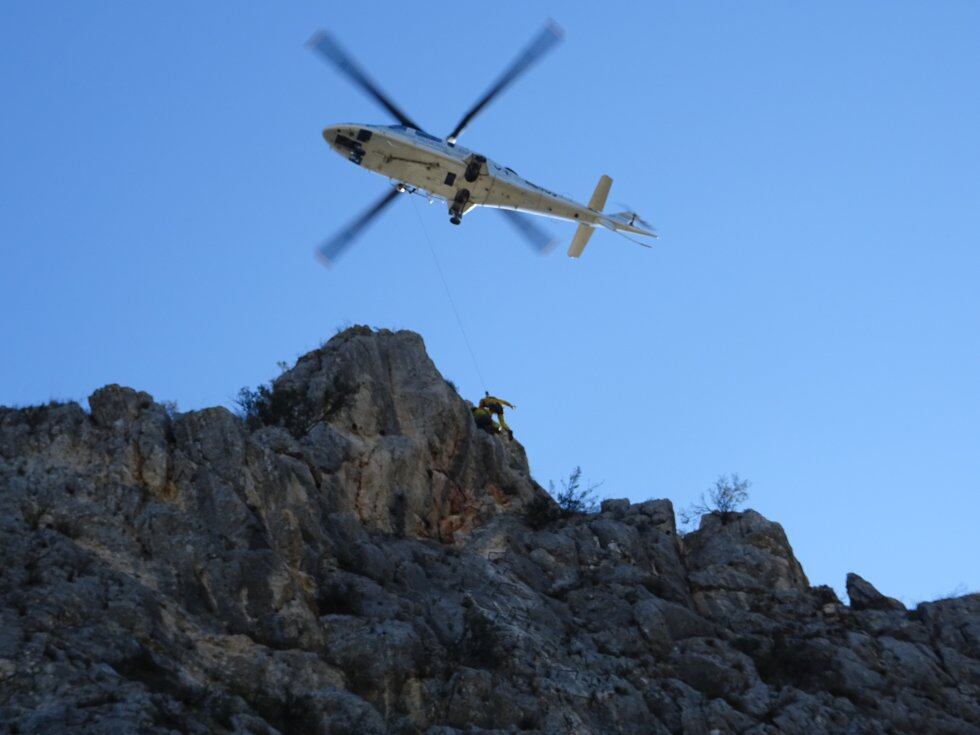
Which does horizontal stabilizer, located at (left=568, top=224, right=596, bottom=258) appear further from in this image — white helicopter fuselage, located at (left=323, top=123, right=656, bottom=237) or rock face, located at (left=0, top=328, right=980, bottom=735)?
rock face, located at (left=0, top=328, right=980, bottom=735)

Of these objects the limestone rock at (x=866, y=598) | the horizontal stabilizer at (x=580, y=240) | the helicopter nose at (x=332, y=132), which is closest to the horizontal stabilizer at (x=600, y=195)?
the horizontal stabilizer at (x=580, y=240)

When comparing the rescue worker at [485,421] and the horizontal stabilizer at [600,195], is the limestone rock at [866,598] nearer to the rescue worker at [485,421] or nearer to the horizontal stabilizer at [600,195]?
the rescue worker at [485,421]

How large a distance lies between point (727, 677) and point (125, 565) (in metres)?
13.9

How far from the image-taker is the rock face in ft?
80.4

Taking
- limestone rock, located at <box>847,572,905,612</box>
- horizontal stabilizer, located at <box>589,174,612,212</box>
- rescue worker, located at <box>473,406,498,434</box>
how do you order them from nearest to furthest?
limestone rock, located at <box>847,572,905,612</box>, rescue worker, located at <box>473,406,498,434</box>, horizontal stabilizer, located at <box>589,174,612,212</box>

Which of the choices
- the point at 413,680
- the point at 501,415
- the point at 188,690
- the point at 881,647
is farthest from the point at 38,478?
the point at 881,647

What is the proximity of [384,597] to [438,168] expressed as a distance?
701 inches

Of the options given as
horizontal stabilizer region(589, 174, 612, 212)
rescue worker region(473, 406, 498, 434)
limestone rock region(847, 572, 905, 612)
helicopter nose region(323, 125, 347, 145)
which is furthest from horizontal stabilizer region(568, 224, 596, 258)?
limestone rock region(847, 572, 905, 612)

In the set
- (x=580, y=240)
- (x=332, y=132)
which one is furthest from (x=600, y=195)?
(x=332, y=132)

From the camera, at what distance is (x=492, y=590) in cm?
3216

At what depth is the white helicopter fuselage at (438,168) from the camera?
42.4 meters

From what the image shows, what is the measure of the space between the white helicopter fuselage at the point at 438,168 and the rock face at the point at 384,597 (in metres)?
6.04

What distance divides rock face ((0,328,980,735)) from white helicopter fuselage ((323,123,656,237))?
238 inches

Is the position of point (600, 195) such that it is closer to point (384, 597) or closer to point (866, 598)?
point (866, 598)
